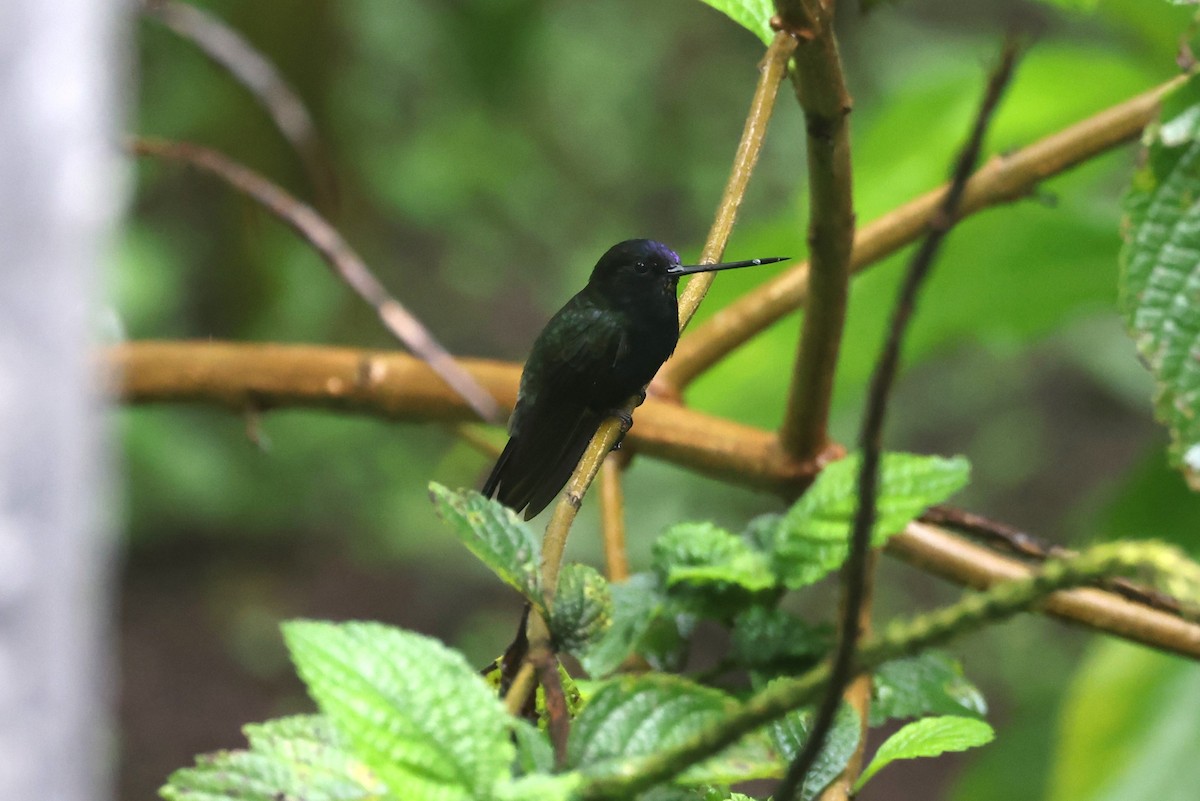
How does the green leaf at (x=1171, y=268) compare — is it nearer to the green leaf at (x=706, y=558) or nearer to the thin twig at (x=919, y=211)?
the thin twig at (x=919, y=211)

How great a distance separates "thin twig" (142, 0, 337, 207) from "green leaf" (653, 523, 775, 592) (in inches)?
34.7

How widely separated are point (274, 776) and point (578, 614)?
0.44 ft

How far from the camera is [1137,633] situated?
853 mm

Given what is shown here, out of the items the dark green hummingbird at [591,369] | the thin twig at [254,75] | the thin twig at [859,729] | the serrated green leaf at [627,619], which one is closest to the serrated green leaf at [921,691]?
the thin twig at [859,729]

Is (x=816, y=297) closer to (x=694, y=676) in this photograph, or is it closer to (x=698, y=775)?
(x=694, y=676)

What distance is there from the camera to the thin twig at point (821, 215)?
0.65 meters

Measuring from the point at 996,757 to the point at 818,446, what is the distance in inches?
38.8

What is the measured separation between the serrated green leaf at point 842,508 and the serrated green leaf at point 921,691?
11 centimetres

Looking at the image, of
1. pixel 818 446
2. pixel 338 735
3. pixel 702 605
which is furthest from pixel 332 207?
pixel 338 735

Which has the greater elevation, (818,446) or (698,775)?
(818,446)

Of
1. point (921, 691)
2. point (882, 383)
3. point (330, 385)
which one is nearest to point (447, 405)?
point (330, 385)

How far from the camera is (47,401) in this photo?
54cm

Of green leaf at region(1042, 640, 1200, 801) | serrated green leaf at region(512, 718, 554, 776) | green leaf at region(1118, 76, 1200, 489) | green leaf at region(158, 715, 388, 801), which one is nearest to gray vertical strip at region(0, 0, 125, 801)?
green leaf at region(158, 715, 388, 801)

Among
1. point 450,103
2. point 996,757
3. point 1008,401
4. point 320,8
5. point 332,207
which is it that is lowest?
point 996,757
